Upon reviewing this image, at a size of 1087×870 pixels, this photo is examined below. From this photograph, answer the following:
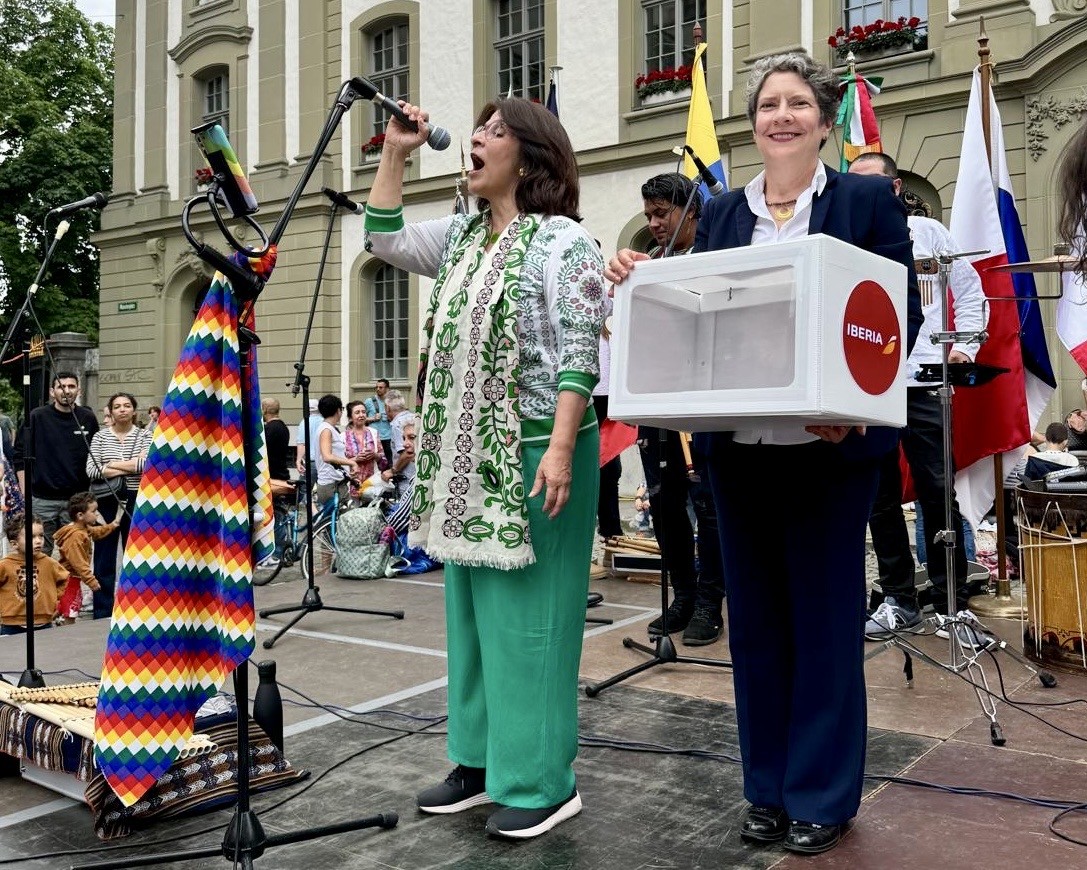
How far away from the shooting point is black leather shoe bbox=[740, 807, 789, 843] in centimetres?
274

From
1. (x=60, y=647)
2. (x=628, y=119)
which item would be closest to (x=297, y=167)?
(x=628, y=119)

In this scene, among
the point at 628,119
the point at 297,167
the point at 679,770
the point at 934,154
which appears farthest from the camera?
the point at 297,167

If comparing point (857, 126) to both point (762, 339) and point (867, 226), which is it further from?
point (762, 339)

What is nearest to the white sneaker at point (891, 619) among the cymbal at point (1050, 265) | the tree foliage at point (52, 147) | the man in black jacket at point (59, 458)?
the cymbal at point (1050, 265)

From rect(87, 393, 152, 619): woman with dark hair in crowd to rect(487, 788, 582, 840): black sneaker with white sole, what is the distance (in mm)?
5350

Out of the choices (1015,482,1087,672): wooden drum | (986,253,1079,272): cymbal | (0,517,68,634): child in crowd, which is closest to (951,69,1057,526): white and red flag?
(1015,482,1087,672): wooden drum

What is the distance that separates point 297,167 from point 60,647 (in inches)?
638

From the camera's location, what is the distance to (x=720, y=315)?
2.57 m

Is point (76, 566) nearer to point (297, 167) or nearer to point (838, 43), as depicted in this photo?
point (838, 43)

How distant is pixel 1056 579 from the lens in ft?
15.1

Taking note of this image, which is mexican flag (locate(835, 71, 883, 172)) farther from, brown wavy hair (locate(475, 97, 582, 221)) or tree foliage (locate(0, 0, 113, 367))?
tree foliage (locate(0, 0, 113, 367))

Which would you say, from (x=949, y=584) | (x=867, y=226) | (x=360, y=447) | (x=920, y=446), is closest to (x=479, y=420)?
(x=867, y=226)

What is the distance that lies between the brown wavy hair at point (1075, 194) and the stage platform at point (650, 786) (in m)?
1.53

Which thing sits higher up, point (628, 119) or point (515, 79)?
point (515, 79)
